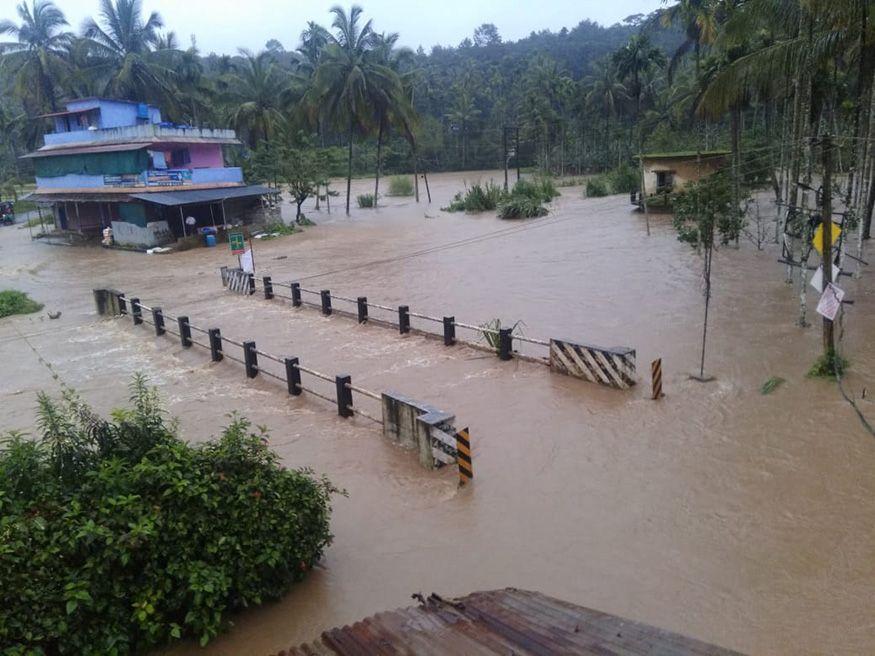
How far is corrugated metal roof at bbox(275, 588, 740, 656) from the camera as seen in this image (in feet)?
14.1

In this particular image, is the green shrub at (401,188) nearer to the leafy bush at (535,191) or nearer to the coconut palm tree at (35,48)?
the leafy bush at (535,191)

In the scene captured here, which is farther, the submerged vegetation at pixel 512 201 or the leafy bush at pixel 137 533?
the submerged vegetation at pixel 512 201

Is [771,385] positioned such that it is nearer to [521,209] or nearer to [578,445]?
[578,445]

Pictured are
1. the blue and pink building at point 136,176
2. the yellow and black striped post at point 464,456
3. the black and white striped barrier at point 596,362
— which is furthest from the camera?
the blue and pink building at point 136,176

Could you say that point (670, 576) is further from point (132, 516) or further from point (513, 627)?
point (132, 516)

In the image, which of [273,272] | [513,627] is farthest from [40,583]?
[273,272]

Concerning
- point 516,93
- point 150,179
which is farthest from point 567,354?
point 516,93

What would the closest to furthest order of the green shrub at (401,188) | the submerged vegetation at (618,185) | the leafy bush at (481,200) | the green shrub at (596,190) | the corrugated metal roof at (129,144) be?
1. the corrugated metal roof at (129,144)
2. the leafy bush at (481,200)
3. the submerged vegetation at (618,185)
4. the green shrub at (596,190)
5. the green shrub at (401,188)

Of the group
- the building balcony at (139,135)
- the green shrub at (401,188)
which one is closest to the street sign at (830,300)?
the building balcony at (139,135)

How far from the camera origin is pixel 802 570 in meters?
7.14

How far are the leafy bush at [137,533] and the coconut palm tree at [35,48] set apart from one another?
4717 centimetres

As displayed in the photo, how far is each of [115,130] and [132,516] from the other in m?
37.0

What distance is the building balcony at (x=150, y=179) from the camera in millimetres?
35375

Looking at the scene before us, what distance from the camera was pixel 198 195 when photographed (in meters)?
36.4
